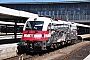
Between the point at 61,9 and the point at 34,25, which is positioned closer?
the point at 34,25

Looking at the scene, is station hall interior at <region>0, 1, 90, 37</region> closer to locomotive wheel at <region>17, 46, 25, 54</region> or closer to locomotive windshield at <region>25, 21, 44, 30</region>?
locomotive windshield at <region>25, 21, 44, 30</region>

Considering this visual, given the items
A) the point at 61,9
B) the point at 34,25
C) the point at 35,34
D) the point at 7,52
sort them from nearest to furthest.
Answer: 1. the point at 7,52
2. the point at 35,34
3. the point at 34,25
4. the point at 61,9

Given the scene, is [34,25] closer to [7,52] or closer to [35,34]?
[35,34]

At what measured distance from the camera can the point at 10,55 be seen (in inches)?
755

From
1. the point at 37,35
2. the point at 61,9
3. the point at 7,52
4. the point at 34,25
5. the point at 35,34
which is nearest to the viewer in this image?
the point at 7,52

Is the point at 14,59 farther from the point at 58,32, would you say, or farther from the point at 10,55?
the point at 58,32

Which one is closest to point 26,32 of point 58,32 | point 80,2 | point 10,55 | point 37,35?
point 37,35

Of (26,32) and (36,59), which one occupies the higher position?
(26,32)

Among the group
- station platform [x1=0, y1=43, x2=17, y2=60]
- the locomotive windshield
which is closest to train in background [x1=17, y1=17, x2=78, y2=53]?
the locomotive windshield

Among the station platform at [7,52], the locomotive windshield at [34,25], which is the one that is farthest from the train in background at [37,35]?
the station platform at [7,52]

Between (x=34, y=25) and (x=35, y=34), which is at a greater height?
(x=34, y=25)

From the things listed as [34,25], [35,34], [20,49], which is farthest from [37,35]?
[20,49]

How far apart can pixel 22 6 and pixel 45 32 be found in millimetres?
79524

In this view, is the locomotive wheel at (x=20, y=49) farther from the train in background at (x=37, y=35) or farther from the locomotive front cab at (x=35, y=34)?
the locomotive front cab at (x=35, y=34)
